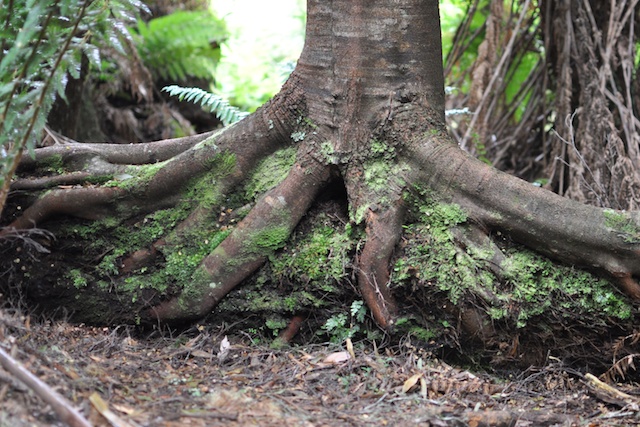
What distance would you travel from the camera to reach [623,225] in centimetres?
329

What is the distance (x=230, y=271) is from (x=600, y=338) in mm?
2001

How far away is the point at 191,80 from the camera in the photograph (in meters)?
9.40

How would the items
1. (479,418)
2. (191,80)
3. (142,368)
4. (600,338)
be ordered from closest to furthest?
(479,418) → (142,368) → (600,338) → (191,80)

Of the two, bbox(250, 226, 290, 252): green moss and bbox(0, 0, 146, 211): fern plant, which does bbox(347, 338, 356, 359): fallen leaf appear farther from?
bbox(0, 0, 146, 211): fern plant

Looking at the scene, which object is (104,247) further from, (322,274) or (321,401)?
Result: (321,401)

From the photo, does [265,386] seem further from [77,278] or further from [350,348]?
[77,278]

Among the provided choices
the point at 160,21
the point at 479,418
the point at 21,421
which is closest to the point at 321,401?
the point at 479,418

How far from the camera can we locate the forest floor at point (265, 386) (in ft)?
8.11

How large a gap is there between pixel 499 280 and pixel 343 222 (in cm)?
91

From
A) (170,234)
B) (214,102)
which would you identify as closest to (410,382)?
(170,234)

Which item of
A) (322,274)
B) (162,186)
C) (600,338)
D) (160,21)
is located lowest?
(600,338)

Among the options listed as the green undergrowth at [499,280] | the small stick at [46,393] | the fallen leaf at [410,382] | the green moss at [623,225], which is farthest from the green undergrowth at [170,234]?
the green moss at [623,225]

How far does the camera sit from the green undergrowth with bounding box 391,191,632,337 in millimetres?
3328

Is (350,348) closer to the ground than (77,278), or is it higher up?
closer to the ground
